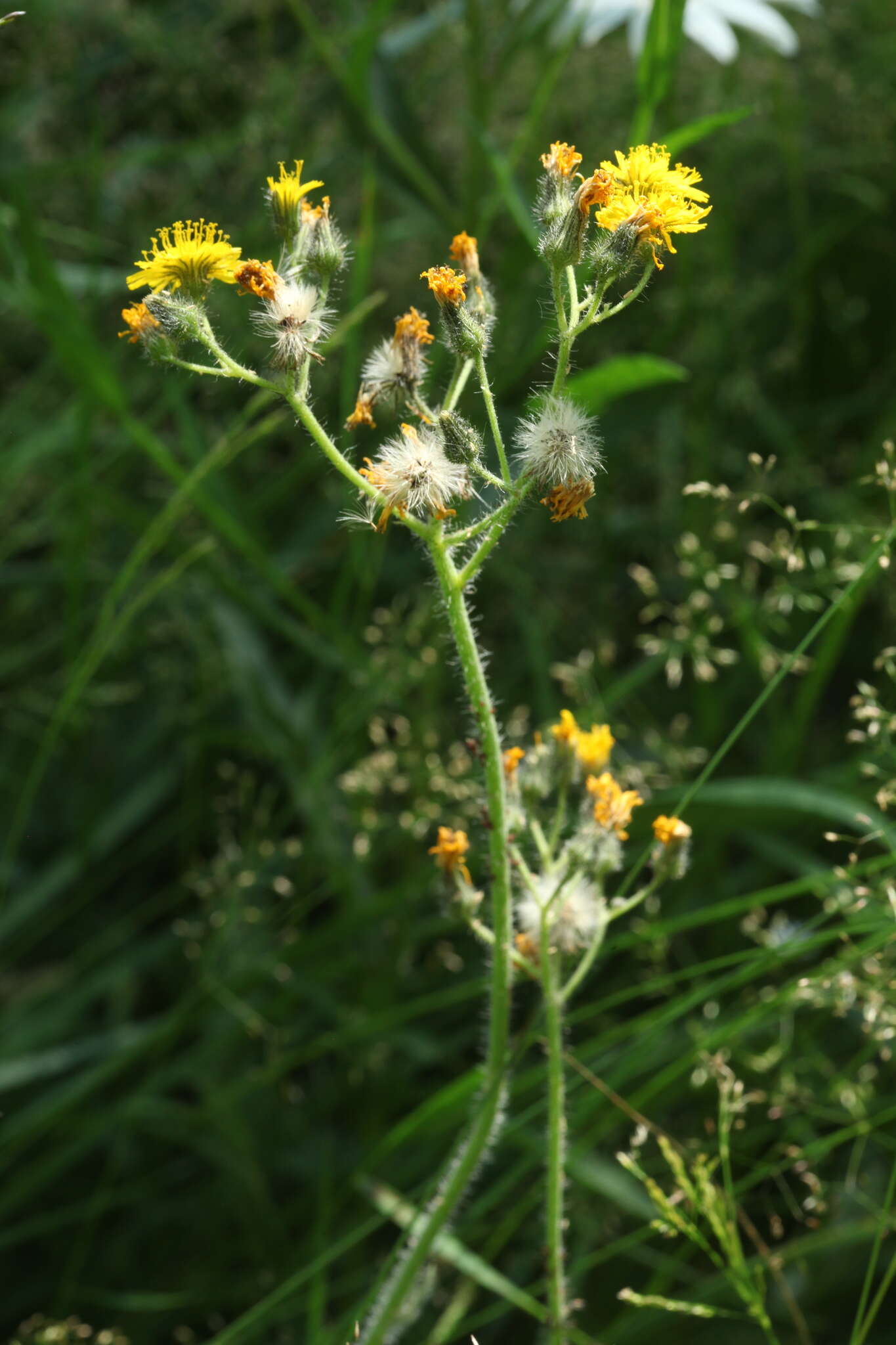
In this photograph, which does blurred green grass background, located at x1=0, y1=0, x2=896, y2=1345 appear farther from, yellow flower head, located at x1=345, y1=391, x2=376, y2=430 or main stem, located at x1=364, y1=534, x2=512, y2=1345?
yellow flower head, located at x1=345, y1=391, x2=376, y2=430

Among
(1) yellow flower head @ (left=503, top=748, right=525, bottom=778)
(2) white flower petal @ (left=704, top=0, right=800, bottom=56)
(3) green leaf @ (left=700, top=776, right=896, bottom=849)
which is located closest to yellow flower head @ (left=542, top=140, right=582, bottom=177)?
(1) yellow flower head @ (left=503, top=748, right=525, bottom=778)

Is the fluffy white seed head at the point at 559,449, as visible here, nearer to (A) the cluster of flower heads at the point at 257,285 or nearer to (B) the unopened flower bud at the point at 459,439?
(B) the unopened flower bud at the point at 459,439

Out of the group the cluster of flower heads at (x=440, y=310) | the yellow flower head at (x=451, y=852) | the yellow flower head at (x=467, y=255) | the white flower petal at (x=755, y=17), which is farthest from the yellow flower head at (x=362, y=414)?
the white flower petal at (x=755, y=17)

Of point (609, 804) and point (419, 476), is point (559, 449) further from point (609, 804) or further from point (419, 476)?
point (609, 804)

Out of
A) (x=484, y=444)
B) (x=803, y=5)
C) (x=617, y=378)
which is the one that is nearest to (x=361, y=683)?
(x=617, y=378)

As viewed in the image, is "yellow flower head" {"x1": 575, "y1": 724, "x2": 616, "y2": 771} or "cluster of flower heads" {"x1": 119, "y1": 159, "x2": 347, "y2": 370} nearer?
"cluster of flower heads" {"x1": 119, "y1": 159, "x2": 347, "y2": 370}

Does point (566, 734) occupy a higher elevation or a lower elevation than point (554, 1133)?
higher
